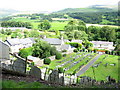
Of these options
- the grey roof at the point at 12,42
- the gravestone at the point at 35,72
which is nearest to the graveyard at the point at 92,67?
the gravestone at the point at 35,72

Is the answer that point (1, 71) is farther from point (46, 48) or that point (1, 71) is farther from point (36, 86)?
point (46, 48)

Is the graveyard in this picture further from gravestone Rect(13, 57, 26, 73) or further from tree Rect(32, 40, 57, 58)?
gravestone Rect(13, 57, 26, 73)

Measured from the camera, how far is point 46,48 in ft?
103

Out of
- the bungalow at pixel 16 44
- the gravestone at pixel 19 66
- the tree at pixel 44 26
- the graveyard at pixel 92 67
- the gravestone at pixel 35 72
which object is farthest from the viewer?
the tree at pixel 44 26

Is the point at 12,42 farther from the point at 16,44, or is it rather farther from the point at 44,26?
the point at 44,26

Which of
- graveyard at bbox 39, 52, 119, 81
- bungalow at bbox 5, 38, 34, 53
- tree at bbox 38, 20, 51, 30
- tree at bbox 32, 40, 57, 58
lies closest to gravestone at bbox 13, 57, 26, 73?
graveyard at bbox 39, 52, 119, 81

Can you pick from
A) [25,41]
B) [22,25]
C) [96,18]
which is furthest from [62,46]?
[96,18]

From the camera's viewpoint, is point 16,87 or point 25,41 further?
point 25,41

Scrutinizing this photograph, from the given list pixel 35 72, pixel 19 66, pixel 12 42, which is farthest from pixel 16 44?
pixel 35 72

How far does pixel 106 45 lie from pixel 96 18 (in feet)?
153

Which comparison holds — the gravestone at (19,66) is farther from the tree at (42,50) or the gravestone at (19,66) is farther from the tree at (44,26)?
the tree at (44,26)

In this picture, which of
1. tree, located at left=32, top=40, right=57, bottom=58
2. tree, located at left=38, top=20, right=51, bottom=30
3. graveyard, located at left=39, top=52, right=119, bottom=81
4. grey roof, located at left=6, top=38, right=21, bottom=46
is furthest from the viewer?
tree, located at left=38, top=20, right=51, bottom=30

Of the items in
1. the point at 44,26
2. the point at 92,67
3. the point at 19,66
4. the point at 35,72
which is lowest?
the point at 92,67

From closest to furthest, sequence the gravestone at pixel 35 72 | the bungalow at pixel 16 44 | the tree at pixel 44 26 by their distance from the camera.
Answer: the gravestone at pixel 35 72
the bungalow at pixel 16 44
the tree at pixel 44 26
